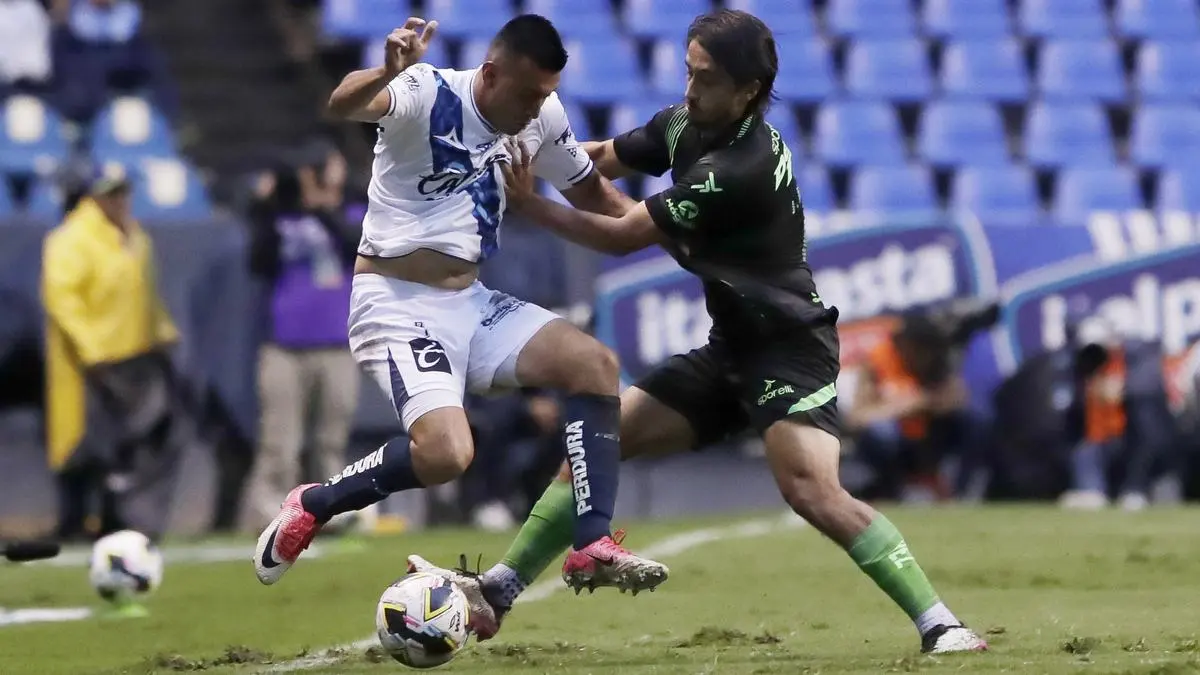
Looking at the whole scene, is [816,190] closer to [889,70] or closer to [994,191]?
[994,191]

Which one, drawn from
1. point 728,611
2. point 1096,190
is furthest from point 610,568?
point 1096,190

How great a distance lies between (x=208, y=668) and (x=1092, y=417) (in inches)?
379

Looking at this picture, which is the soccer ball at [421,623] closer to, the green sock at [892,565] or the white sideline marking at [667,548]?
the white sideline marking at [667,548]

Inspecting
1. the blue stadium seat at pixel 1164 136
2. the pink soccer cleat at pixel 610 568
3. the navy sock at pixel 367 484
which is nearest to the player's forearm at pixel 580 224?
the navy sock at pixel 367 484

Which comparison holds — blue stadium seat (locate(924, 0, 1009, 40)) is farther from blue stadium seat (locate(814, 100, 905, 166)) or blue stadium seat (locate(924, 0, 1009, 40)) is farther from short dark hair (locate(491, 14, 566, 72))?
short dark hair (locate(491, 14, 566, 72))

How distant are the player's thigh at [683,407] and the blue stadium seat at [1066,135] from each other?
12.0 metres

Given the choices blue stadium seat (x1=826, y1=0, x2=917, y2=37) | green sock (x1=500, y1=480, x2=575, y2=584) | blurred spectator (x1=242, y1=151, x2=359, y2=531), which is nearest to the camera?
green sock (x1=500, y1=480, x2=575, y2=584)

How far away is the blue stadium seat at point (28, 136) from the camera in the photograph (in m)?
15.9

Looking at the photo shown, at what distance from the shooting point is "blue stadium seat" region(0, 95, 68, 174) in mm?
15948

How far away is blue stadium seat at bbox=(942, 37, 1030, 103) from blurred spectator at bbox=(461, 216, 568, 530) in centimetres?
609

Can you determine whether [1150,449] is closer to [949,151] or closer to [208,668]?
[949,151]

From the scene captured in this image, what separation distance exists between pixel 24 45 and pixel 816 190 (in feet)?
21.2

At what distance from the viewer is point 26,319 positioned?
45.1 ft

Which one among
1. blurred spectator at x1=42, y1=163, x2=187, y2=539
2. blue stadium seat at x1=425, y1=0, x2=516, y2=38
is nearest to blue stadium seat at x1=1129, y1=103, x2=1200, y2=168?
blue stadium seat at x1=425, y1=0, x2=516, y2=38
